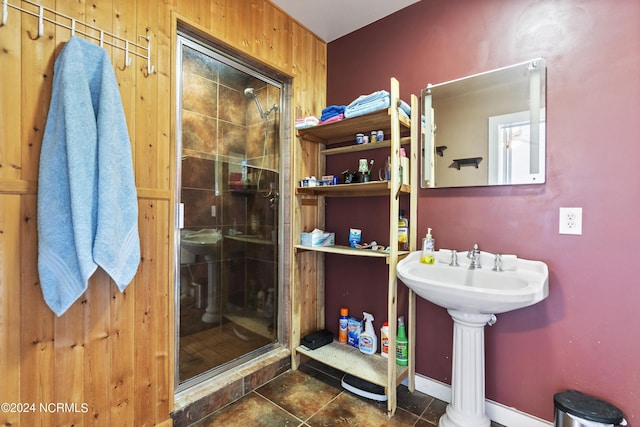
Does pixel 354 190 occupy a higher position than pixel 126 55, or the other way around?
pixel 126 55

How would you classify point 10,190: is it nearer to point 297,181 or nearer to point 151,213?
point 151,213

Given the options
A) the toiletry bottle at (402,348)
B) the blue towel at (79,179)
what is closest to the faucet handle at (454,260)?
the toiletry bottle at (402,348)

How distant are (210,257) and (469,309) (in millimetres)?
1438

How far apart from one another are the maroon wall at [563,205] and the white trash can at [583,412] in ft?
0.25

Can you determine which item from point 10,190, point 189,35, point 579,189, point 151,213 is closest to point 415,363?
point 579,189

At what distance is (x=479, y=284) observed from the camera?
152 centimetres

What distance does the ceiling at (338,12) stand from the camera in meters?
1.91

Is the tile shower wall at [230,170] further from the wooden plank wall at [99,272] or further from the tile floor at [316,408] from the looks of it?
the tile floor at [316,408]

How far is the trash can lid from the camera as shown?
1.21m

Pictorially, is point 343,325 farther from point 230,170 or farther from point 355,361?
point 230,170

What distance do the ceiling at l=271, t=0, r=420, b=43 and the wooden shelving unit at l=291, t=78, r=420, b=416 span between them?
67cm

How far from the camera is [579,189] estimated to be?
139 cm

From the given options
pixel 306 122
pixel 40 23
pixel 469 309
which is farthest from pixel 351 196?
pixel 40 23

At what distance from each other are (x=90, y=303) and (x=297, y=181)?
1.33 meters
